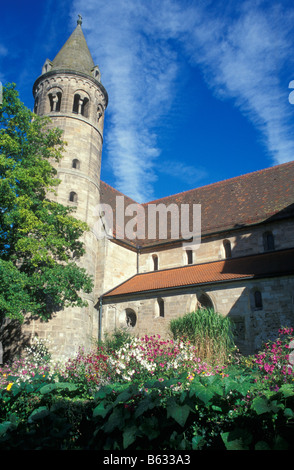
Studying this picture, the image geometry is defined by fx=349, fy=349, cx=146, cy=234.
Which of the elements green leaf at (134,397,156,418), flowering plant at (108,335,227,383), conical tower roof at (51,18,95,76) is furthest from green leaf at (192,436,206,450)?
conical tower roof at (51,18,95,76)

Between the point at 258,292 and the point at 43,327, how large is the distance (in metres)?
9.58

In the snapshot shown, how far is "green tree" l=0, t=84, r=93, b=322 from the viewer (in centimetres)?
1243

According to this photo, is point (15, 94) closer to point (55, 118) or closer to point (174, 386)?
point (55, 118)

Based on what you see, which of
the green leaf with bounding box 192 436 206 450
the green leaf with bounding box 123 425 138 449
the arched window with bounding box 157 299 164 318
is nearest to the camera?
the green leaf with bounding box 123 425 138 449

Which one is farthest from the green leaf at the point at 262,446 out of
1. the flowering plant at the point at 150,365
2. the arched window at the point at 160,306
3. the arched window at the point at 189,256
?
the arched window at the point at 189,256

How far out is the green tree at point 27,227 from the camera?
12.4 m

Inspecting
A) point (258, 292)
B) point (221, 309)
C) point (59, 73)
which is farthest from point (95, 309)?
point (59, 73)

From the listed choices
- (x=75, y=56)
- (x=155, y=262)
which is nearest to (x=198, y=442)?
(x=155, y=262)

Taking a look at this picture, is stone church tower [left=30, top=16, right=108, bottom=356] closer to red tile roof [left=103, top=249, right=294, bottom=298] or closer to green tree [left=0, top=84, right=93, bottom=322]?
red tile roof [left=103, top=249, right=294, bottom=298]

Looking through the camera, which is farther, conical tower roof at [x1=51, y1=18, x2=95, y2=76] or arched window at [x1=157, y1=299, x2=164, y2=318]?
conical tower roof at [x1=51, y1=18, x2=95, y2=76]

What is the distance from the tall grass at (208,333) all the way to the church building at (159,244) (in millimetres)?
1820

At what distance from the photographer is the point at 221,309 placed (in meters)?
15.1

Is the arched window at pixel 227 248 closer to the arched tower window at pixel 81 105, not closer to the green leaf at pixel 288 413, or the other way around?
the arched tower window at pixel 81 105

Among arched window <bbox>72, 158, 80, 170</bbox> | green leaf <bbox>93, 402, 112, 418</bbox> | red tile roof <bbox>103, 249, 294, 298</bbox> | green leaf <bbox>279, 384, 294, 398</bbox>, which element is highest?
arched window <bbox>72, 158, 80, 170</bbox>
